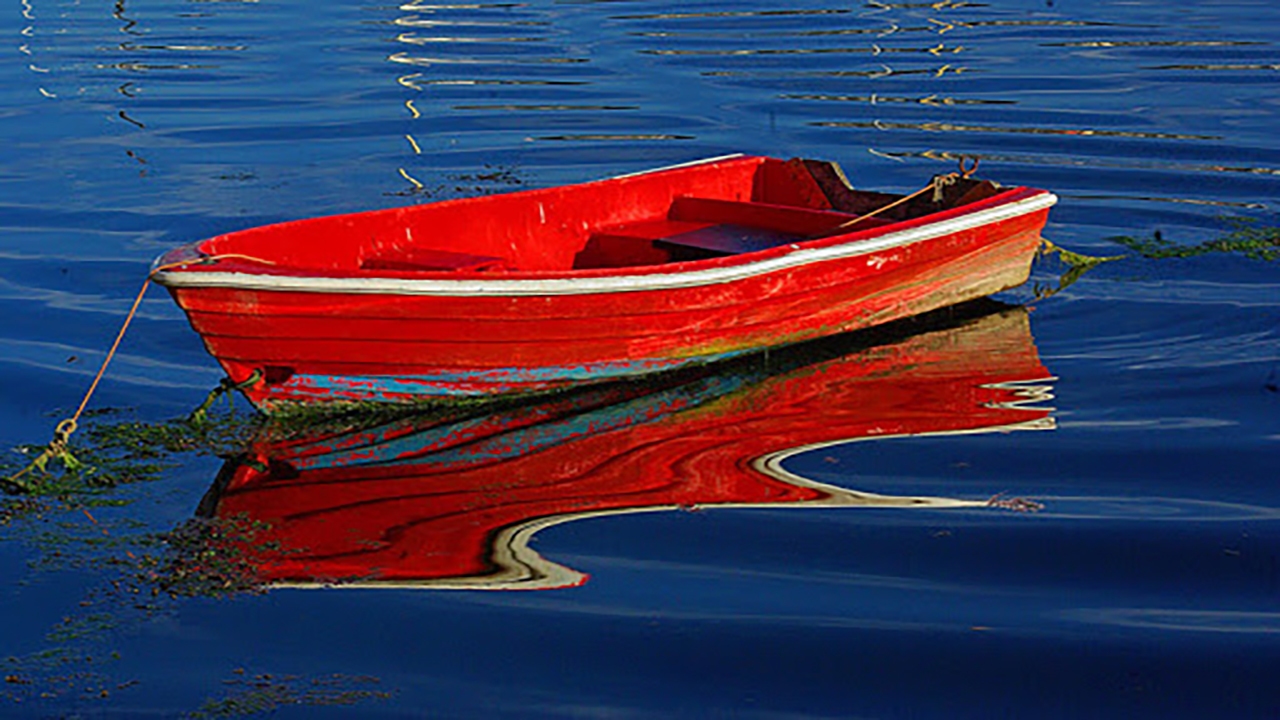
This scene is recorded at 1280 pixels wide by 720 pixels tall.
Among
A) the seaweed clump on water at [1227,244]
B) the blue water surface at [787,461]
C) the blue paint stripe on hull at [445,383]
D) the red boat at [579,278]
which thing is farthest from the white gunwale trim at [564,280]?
the seaweed clump on water at [1227,244]

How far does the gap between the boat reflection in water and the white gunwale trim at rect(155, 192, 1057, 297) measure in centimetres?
57

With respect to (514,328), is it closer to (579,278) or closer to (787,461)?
(579,278)

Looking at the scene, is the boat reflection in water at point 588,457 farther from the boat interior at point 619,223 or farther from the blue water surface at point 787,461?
the boat interior at point 619,223

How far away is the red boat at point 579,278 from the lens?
286 inches

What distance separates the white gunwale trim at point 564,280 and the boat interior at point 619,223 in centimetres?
29

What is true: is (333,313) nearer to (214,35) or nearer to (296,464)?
(296,464)

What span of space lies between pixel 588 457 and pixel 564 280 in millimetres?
821

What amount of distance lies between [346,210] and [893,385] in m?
5.26

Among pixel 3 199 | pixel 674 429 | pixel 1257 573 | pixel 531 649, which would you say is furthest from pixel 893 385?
pixel 3 199

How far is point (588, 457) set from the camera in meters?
7.26

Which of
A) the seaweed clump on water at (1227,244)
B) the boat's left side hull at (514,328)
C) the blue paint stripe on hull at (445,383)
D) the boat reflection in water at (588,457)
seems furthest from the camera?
the seaweed clump on water at (1227,244)

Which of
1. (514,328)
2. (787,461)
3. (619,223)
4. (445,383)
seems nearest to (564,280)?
(514,328)

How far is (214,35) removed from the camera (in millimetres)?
23359

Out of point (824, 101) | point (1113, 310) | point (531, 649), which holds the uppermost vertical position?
point (824, 101)
